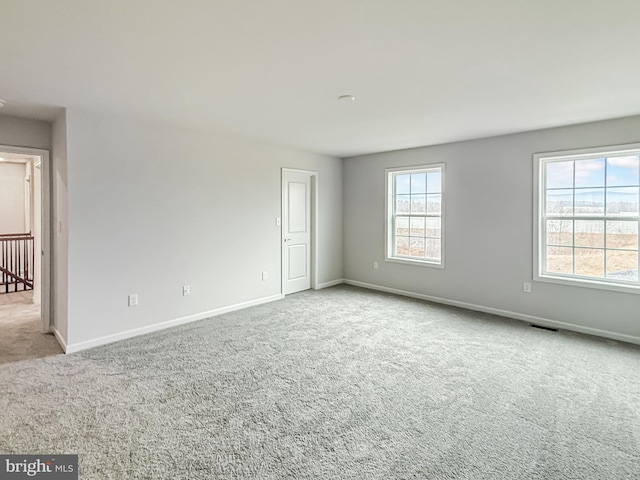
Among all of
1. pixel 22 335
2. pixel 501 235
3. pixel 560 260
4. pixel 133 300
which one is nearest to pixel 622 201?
pixel 560 260

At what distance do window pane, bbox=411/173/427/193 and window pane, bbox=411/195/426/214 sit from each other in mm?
98

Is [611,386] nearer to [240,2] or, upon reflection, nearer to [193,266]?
[240,2]

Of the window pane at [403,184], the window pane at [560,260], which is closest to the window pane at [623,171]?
the window pane at [560,260]

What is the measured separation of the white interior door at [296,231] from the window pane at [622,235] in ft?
13.4

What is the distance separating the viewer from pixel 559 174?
14.0 ft

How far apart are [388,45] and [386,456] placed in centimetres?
243

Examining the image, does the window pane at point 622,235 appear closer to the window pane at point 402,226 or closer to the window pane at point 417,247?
the window pane at point 417,247

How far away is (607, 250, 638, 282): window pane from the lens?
3824mm

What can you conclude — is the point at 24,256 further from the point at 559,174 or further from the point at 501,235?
the point at 559,174

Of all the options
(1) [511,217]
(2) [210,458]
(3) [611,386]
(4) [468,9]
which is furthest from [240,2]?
(1) [511,217]

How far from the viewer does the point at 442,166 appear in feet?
17.1

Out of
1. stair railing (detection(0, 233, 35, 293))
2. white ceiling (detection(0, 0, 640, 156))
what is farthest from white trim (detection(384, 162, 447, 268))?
stair railing (detection(0, 233, 35, 293))

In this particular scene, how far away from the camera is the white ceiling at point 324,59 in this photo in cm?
178

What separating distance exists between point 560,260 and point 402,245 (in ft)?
7.39
